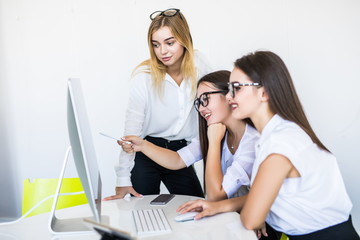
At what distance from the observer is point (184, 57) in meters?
2.12

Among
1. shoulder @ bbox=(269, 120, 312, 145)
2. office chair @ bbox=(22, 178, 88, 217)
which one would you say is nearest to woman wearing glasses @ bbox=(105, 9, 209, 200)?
office chair @ bbox=(22, 178, 88, 217)

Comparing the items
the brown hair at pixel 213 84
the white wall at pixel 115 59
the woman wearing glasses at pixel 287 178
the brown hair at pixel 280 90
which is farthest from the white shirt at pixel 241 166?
the white wall at pixel 115 59

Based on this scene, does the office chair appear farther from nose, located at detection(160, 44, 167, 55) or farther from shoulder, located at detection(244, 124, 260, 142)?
shoulder, located at detection(244, 124, 260, 142)

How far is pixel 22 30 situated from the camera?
3604 mm

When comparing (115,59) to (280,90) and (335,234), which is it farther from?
(335,234)

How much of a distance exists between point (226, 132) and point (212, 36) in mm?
1598

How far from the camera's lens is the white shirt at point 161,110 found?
82.9 inches

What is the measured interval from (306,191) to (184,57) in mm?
1128

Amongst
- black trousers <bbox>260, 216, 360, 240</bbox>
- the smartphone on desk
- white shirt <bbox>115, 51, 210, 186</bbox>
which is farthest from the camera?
white shirt <bbox>115, 51, 210, 186</bbox>

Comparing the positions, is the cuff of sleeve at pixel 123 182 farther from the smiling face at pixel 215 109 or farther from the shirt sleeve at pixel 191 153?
the smiling face at pixel 215 109

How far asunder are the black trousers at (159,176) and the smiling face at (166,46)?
51 cm

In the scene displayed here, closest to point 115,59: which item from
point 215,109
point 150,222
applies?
point 215,109

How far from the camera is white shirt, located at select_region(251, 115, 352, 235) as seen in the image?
123cm

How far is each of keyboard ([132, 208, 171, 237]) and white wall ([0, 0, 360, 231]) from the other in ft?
6.76
